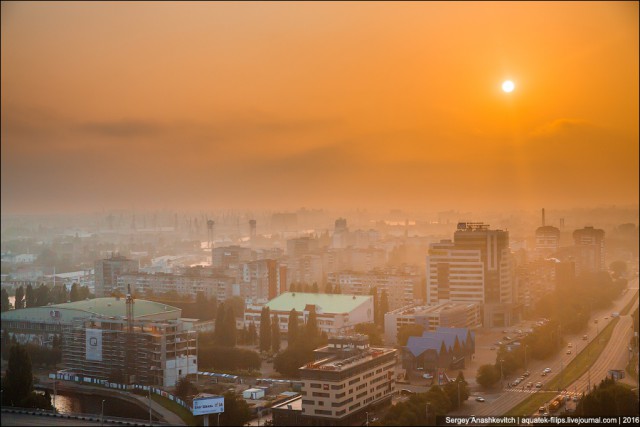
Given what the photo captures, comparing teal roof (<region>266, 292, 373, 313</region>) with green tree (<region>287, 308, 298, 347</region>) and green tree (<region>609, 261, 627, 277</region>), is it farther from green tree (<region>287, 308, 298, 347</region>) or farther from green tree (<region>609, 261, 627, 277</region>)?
green tree (<region>609, 261, 627, 277</region>)

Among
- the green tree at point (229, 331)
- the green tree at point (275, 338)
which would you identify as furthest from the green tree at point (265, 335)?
the green tree at point (229, 331)

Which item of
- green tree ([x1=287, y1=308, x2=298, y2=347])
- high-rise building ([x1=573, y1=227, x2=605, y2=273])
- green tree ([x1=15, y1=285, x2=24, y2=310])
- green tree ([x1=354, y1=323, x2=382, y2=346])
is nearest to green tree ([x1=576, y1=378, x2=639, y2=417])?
green tree ([x1=354, y1=323, x2=382, y2=346])

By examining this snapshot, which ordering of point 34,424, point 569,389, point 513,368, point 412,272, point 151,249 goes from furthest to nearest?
point 151,249, point 412,272, point 513,368, point 569,389, point 34,424

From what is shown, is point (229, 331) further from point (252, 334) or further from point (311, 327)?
point (311, 327)

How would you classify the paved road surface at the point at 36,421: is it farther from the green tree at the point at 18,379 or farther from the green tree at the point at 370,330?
the green tree at the point at 370,330

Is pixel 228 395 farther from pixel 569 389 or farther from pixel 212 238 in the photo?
pixel 212 238

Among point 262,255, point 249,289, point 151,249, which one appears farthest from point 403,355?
point 151,249

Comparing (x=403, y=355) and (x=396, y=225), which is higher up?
(x=396, y=225)
